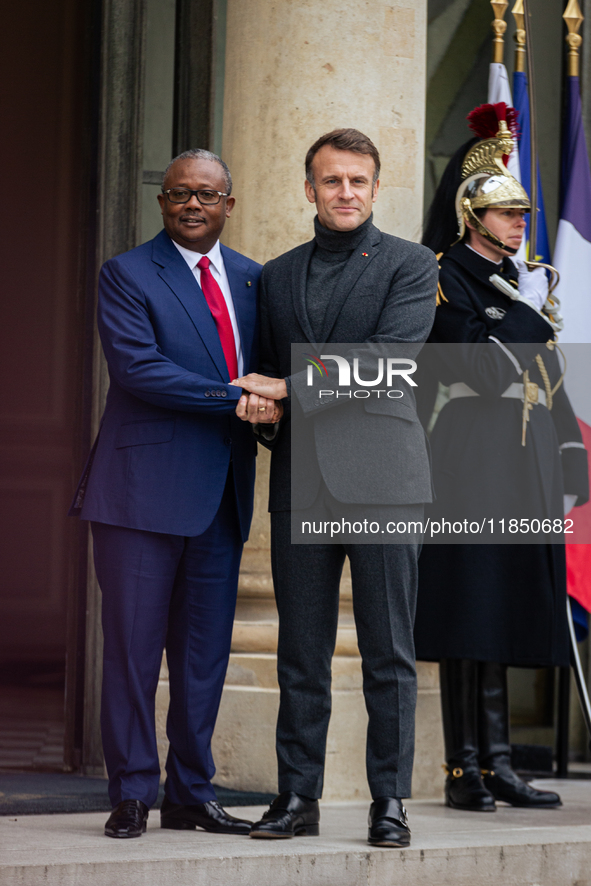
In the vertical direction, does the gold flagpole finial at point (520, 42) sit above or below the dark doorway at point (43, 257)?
above

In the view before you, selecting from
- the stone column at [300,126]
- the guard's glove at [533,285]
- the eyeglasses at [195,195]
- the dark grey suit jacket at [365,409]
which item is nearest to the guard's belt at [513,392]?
the guard's glove at [533,285]

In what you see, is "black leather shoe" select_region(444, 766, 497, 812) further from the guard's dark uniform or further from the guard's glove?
the guard's glove

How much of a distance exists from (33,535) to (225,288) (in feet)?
7.46

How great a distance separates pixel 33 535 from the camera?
18.3ft

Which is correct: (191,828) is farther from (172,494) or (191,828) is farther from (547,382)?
(547,382)

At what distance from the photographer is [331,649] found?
11.7ft

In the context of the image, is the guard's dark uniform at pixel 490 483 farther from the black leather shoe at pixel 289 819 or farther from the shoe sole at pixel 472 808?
the black leather shoe at pixel 289 819

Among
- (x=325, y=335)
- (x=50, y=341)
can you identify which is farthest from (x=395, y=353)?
(x=50, y=341)

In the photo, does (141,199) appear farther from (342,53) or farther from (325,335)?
(325,335)

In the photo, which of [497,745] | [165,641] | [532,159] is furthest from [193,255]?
[532,159]

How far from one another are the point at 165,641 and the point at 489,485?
4.41ft

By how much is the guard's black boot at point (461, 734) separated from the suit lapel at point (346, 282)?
1.46 m

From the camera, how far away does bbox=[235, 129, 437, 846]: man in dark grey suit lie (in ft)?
11.2

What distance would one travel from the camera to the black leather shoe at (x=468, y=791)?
14.0 ft
